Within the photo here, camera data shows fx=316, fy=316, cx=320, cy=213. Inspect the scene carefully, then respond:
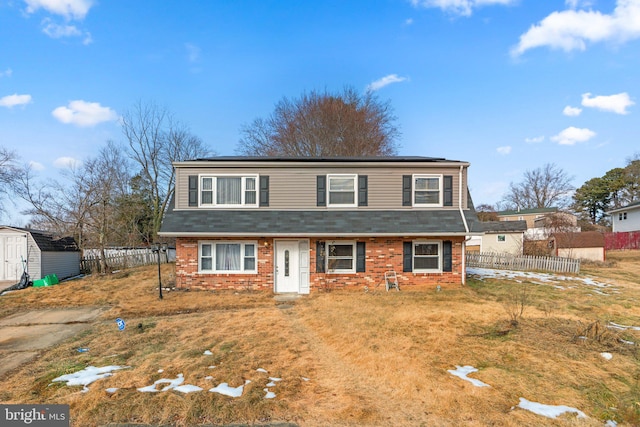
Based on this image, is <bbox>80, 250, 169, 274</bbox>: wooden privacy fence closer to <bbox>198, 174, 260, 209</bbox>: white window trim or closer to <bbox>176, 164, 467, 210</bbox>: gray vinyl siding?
<bbox>198, 174, 260, 209</bbox>: white window trim

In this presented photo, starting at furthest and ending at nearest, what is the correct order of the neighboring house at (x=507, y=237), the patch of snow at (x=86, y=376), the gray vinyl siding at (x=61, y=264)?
1. the neighboring house at (x=507, y=237)
2. the gray vinyl siding at (x=61, y=264)
3. the patch of snow at (x=86, y=376)

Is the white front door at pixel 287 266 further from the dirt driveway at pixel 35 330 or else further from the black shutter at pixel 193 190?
the dirt driveway at pixel 35 330

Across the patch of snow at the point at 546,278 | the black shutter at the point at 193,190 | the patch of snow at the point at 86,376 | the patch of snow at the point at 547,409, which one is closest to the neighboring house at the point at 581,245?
the patch of snow at the point at 546,278

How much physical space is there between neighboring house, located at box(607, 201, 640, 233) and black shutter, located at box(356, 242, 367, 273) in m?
34.5

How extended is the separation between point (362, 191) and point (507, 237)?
619 inches

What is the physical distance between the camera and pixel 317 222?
1189 cm

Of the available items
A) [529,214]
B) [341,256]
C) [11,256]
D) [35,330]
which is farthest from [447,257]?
[529,214]

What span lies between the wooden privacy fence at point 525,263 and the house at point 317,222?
8.13 m

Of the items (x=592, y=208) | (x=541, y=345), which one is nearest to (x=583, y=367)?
(x=541, y=345)

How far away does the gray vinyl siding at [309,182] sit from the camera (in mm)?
12500

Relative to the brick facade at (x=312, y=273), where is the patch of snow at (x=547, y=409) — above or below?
below

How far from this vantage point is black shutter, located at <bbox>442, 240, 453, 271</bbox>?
12188 mm

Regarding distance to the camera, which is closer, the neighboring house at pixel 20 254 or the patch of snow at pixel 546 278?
the patch of snow at pixel 546 278

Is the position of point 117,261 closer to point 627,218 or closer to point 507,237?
point 507,237
